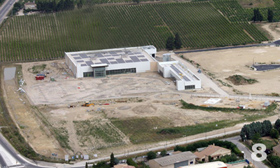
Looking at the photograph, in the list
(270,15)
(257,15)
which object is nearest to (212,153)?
(257,15)

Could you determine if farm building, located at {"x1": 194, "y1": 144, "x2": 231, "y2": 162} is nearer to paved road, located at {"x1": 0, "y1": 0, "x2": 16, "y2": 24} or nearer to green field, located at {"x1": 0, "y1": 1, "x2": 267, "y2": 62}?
green field, located at {"x1": 0, "y1": 1, "x2": 267, "y2": 62}

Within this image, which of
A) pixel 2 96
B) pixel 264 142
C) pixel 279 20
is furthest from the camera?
pixel 279 20

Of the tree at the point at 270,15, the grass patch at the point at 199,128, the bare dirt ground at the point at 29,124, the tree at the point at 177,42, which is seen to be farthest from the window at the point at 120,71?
the tree at the point at 270,15

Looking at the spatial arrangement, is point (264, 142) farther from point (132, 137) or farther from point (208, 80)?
point (208, 80)

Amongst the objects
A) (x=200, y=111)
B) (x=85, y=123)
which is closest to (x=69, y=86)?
(x=85, y=123)

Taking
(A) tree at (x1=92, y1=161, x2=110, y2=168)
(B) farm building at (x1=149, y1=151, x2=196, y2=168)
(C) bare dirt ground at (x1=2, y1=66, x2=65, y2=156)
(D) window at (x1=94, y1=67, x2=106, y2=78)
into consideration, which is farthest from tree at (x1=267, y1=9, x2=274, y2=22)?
(A) tree at (x1=92, y1=161, x2=110, y2=168)

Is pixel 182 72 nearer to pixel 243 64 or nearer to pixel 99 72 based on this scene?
pixel 99 72

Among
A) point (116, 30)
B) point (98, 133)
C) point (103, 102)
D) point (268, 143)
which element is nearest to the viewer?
point (268, 143)
